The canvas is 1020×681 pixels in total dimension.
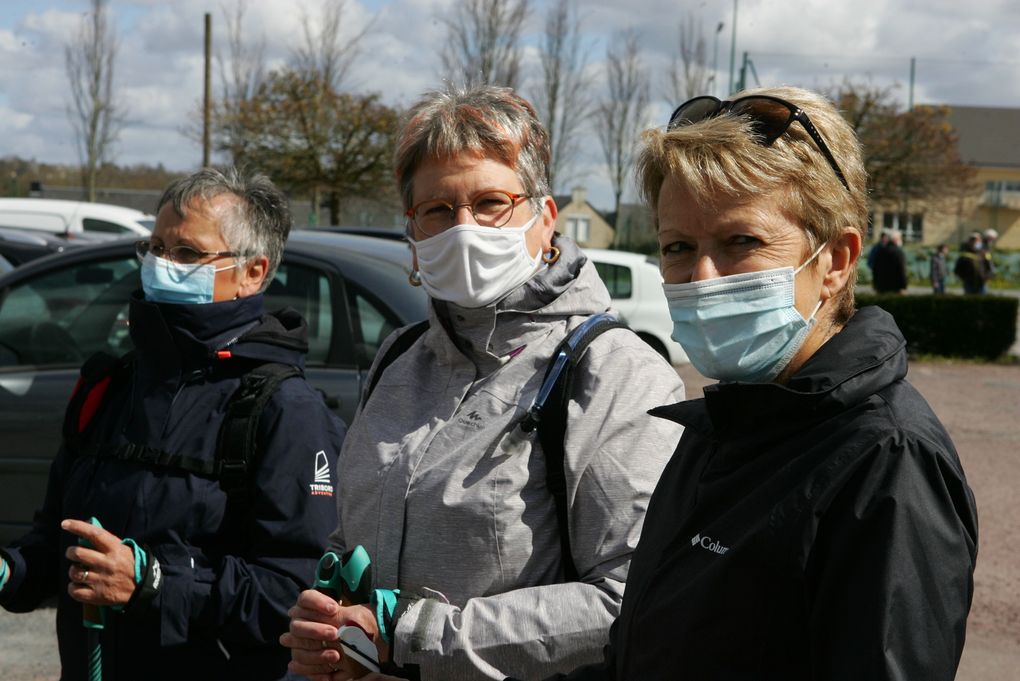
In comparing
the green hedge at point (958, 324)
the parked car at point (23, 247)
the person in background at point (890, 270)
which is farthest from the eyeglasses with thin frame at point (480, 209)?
the person in background at point (890, 270)

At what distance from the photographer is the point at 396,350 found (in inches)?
101

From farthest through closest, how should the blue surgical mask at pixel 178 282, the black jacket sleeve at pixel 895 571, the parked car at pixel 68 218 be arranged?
the parked car at pixel 68 218
the blue surgical mask at pixel 178 282
the black jacket sleeve at pixel 895 571

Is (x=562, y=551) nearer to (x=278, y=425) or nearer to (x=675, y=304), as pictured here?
(x=675, y=304)

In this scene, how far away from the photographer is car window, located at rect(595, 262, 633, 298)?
540 inches

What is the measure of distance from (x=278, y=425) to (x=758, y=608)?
1518 millimetres

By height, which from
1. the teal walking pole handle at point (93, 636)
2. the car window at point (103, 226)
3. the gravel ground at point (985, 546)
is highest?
the car window at point (103, 226)

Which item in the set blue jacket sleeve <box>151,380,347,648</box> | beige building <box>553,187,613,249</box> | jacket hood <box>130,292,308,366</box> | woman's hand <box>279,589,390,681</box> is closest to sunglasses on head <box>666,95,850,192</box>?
woman's hand <box>279,589,390,681</box>

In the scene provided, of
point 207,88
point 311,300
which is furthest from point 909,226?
point 311,300

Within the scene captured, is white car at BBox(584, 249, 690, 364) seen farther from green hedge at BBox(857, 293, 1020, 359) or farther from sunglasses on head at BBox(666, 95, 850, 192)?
sunglasses on head at BBox(666, 95, 850, 192)

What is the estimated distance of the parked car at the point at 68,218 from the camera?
55.5 ft

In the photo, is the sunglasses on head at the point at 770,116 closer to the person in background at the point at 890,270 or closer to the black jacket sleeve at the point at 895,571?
the black jacket sleeve at the point at 895,571

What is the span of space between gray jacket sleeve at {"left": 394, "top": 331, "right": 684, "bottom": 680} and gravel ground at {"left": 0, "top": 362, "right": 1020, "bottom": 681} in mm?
3633

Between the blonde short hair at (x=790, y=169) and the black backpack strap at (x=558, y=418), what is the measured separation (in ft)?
1.72

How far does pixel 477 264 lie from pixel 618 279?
11545 millimetres
